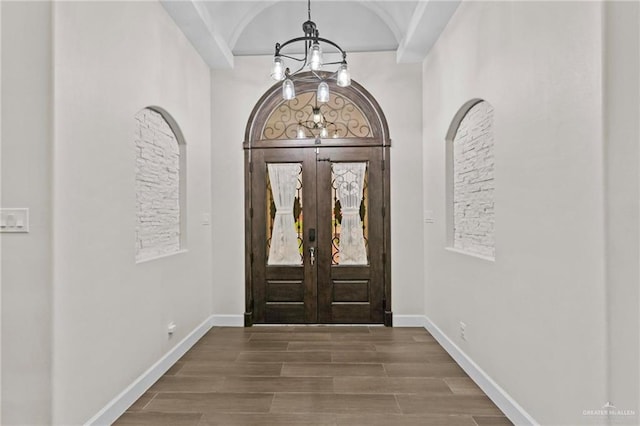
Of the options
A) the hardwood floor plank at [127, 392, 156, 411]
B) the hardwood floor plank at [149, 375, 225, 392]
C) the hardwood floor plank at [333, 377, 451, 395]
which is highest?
the hardwood floor plank at [333, 377, 451, 395]

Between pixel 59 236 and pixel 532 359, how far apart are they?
274 cm

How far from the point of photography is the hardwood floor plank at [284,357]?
141 inches

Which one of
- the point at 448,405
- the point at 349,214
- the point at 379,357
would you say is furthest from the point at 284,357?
the point at 349,214

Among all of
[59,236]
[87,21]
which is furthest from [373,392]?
[87,21]

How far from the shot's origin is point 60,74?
209cm

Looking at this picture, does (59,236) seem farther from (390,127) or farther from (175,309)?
(390,127)

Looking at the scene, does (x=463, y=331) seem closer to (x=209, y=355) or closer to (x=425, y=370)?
(x=425, y=370)

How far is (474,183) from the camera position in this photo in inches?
133

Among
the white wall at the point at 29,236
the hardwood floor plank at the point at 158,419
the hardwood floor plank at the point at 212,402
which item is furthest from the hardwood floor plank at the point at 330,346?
the white wall at the point at 29,236

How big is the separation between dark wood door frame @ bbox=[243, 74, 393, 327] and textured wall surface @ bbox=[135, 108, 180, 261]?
3.19 ft

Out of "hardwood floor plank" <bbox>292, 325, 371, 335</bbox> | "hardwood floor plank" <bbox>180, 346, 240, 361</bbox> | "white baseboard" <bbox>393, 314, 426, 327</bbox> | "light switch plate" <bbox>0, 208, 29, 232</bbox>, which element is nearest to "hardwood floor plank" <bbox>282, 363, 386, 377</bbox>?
"hardwood floor plank" <bbox>180, 346, 240, 361</bbox>

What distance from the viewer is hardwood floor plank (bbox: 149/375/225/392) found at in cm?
300

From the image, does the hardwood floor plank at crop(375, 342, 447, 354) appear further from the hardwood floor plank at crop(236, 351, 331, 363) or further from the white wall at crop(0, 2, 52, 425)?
the white wall at crop(0, 2, 52, 425)

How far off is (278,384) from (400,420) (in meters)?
1.00
